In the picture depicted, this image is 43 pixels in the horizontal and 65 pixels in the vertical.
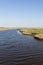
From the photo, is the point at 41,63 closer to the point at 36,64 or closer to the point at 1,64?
the point at 36,64

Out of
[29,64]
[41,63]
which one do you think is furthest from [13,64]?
[41,63]

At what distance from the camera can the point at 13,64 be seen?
1342 centimetres

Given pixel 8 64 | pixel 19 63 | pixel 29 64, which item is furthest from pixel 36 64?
pixel 8 64

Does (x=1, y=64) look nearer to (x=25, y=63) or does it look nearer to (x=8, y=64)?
(x=8, y=64)

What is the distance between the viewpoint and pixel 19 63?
548 inches

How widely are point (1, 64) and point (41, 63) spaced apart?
4046 millimetres

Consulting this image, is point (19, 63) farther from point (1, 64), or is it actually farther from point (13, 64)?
point (1, 64)

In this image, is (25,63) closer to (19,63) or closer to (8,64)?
(19,63)

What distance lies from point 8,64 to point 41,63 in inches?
133

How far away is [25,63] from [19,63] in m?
0.61

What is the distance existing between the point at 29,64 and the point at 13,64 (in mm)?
1589

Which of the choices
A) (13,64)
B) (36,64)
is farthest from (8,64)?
(36,64)

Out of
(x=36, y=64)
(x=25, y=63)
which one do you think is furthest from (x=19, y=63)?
(x=36, y=64)

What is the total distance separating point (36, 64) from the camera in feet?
45.0
